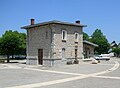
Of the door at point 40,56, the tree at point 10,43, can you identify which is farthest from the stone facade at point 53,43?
the tree at point 10,43

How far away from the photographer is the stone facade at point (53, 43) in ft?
107

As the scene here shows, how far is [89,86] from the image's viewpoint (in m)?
14.6

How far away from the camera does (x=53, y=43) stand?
32.4 m

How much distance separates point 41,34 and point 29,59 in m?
4.76

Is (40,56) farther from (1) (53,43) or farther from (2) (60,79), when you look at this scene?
(2) (60,79)

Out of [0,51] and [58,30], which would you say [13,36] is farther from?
[58,30]

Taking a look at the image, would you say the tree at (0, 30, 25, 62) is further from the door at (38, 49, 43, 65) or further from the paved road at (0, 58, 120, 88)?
the paved road at (0, 58, 120, 88)

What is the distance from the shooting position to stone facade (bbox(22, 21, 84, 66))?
1284 inches

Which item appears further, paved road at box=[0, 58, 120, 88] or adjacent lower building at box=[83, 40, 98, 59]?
adjacent lower building at box=[83, 40, 98, 59]

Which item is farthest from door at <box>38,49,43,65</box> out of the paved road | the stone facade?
the paved road

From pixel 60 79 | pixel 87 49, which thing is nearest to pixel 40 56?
pixel 87 49

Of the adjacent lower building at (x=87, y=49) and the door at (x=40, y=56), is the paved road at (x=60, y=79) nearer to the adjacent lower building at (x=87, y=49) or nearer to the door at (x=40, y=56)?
the door at (x=40, y=56)

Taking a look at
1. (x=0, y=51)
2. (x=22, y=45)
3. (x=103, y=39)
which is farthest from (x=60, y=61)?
(x=103, y=39)

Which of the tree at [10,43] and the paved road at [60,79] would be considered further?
A: the tree at [10,43]
